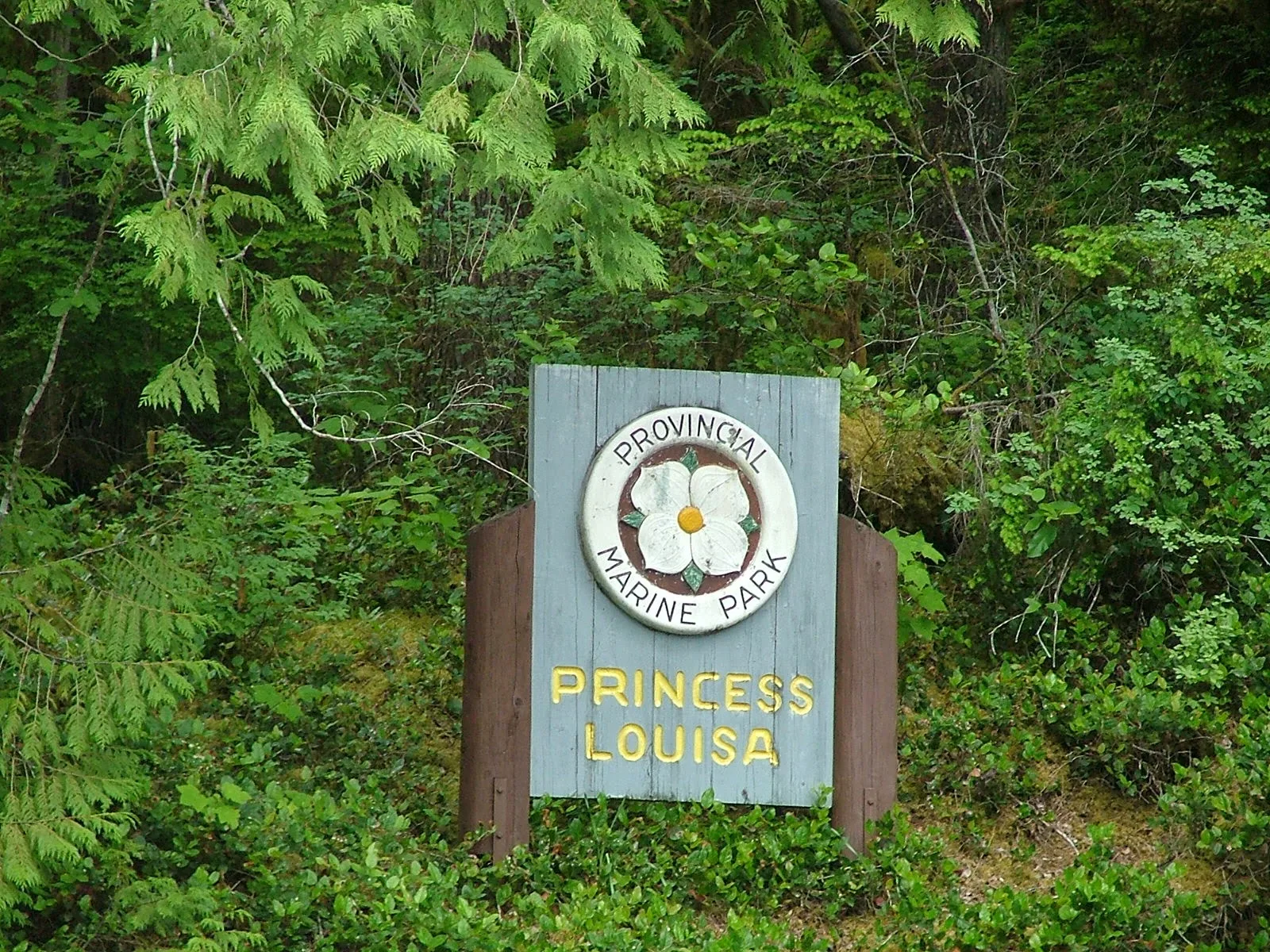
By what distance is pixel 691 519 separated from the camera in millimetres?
5645

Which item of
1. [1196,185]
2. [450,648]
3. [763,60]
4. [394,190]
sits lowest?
[450,648]

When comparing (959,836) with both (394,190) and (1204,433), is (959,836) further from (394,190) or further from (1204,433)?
(394,190)

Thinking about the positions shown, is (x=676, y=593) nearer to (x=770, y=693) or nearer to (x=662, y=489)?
(x=662, y=489)

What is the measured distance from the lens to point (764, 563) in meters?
5.72

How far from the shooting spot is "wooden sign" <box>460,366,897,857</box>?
220 inches

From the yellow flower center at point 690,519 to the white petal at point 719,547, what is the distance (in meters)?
0.02

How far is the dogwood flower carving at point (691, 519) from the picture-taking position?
221 inches

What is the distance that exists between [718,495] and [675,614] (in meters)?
0.50

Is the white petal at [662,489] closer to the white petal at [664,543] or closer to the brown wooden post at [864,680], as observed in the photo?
the white petal at [664,543]

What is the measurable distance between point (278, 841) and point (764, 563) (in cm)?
213

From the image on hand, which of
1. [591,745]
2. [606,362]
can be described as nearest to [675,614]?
[591,745]

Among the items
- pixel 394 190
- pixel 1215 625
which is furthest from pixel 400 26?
pixel 1215 625

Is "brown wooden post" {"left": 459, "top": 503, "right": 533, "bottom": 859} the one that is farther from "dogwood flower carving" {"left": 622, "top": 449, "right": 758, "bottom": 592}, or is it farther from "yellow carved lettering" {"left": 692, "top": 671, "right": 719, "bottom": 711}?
"yellow carved lettering" {"left": 692, "top": 671, "right": 719, "bottom": 711}

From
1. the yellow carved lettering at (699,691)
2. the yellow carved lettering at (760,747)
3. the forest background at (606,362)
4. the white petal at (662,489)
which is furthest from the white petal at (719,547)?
the forest background at (606,362)
